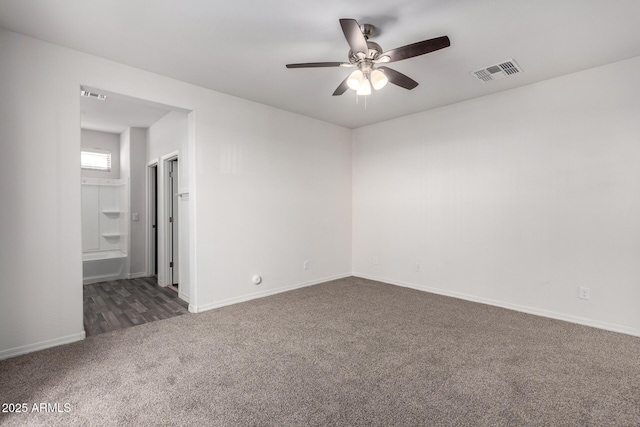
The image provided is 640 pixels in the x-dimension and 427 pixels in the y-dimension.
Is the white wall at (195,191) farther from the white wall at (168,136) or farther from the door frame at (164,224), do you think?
the door frame at (164,224)

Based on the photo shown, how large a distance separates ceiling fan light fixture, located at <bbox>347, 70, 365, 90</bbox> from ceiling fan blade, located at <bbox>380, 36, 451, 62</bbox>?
29 centimetres

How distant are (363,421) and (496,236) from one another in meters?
3.09

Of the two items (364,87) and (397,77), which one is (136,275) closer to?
(364,87)

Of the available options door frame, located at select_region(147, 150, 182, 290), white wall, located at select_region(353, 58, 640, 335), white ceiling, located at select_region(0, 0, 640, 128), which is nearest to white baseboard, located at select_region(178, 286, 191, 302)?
door frame, located at select_region(147, 150, 182, 290)

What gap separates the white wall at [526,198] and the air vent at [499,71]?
548 mm

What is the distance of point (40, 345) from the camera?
276 cm

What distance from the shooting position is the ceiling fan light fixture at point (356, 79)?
2.64 metres

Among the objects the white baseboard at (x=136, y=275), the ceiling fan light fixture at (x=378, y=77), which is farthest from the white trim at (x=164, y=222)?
the ceiling fan light fixture at (x=378, y=77)

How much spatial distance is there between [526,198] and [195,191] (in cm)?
395

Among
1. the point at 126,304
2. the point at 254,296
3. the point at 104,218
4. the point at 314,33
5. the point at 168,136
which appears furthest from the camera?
the point at 104,218

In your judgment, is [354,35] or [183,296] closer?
[354,35]

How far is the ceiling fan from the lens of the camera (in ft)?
7.04

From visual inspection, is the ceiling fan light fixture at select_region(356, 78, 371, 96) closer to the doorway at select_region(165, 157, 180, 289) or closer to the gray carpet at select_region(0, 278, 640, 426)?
the gray carpet at select_region(0, 278, 640, 426)

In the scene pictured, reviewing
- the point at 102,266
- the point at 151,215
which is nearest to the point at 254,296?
the point at 151,215
